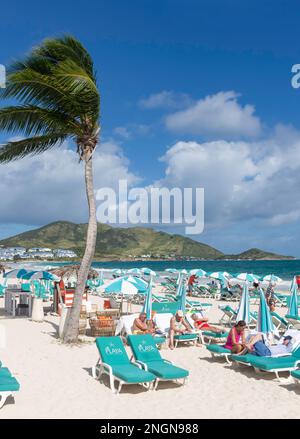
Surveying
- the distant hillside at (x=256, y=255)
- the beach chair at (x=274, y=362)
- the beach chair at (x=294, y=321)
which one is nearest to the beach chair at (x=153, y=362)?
the beach chair at (x=274, y=362)

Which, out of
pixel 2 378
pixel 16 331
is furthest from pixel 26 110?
pixel 2 378

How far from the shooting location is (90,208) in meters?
10.9

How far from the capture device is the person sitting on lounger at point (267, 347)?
8.06 meters

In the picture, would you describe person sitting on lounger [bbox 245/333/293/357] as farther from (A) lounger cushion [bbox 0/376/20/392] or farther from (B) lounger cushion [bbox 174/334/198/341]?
(A) lounger cushion [bbox 0/376/20/392]

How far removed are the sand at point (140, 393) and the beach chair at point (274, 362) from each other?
214 millimetres

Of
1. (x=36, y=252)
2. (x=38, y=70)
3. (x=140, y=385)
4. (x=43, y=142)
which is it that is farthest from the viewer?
(x=36, y=252)

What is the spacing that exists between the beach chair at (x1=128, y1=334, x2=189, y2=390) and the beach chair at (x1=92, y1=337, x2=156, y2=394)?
0.43ft

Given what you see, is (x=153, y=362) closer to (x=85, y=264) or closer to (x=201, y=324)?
(x=85, y=264)

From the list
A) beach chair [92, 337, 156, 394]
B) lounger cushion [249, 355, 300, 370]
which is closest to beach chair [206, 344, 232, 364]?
lounger cushion [249, 355, 300, 370]

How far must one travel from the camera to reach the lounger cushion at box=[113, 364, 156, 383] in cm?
652

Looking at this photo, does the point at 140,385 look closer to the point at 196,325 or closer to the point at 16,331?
the point at 196,325

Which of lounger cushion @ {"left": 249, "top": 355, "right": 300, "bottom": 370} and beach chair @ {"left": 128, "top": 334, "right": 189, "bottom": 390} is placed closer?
beach chair @ {"left": 128, "top": 334, "right": 189, "bottom": 390}

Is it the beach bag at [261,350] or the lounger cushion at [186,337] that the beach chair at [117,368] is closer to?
the beach bag at [261,350]

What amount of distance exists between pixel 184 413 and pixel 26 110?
307 inches
